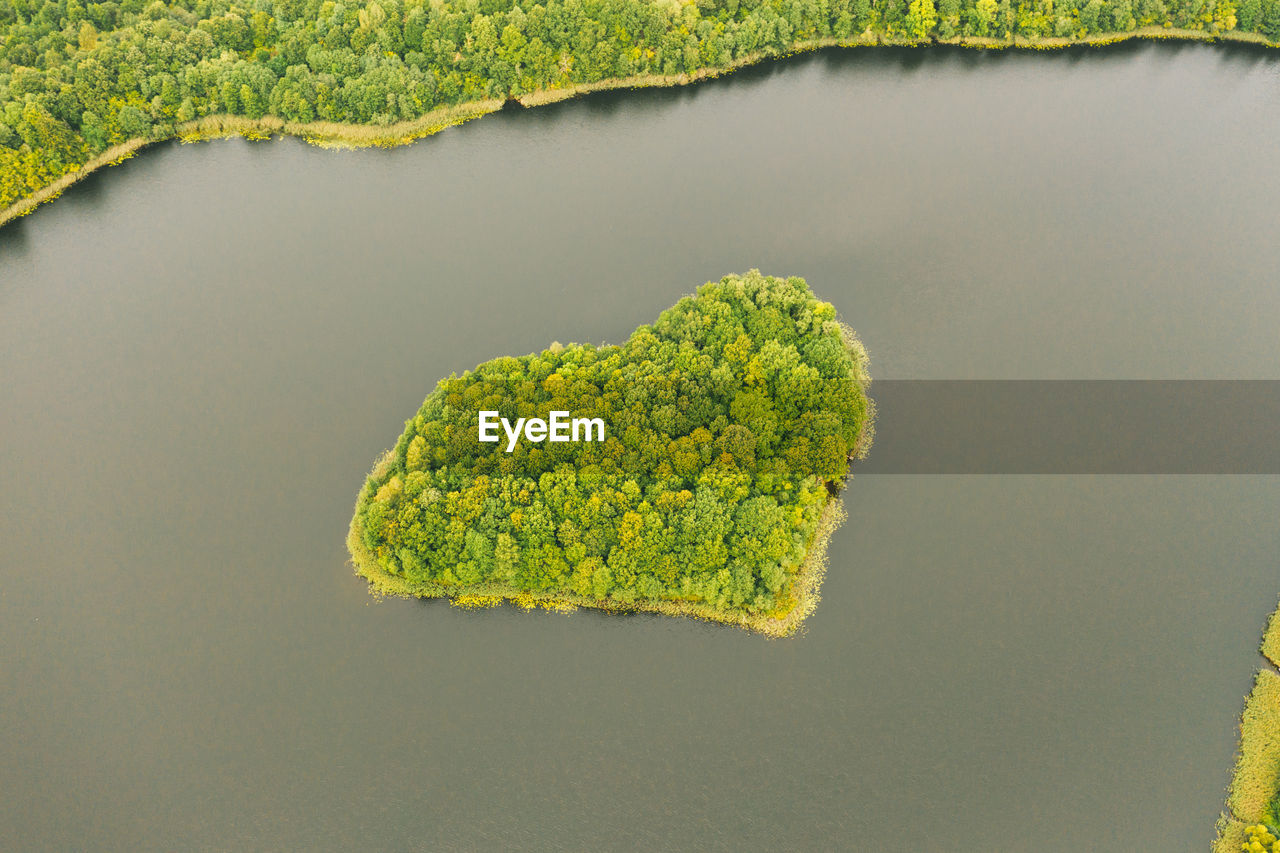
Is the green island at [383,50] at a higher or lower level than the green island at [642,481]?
higher

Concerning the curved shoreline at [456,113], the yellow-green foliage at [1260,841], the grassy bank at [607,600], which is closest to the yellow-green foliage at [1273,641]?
the yellow-green foliage at [1260,841]

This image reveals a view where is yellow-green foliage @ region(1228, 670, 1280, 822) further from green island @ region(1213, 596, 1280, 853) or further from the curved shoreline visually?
the curved shoreline

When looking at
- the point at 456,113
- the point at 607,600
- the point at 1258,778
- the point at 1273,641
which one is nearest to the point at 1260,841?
the point at 1258,778

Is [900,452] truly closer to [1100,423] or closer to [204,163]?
[1100,423]

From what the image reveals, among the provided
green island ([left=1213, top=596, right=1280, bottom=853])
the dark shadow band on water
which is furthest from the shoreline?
green island ([left=1213, top=596, right=1280, bottom=853])

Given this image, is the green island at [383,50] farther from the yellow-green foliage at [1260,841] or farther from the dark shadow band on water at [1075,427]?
the yellow-green foliage at [1260,841]

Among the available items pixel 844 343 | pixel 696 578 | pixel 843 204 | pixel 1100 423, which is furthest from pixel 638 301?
pixel 1100 423
